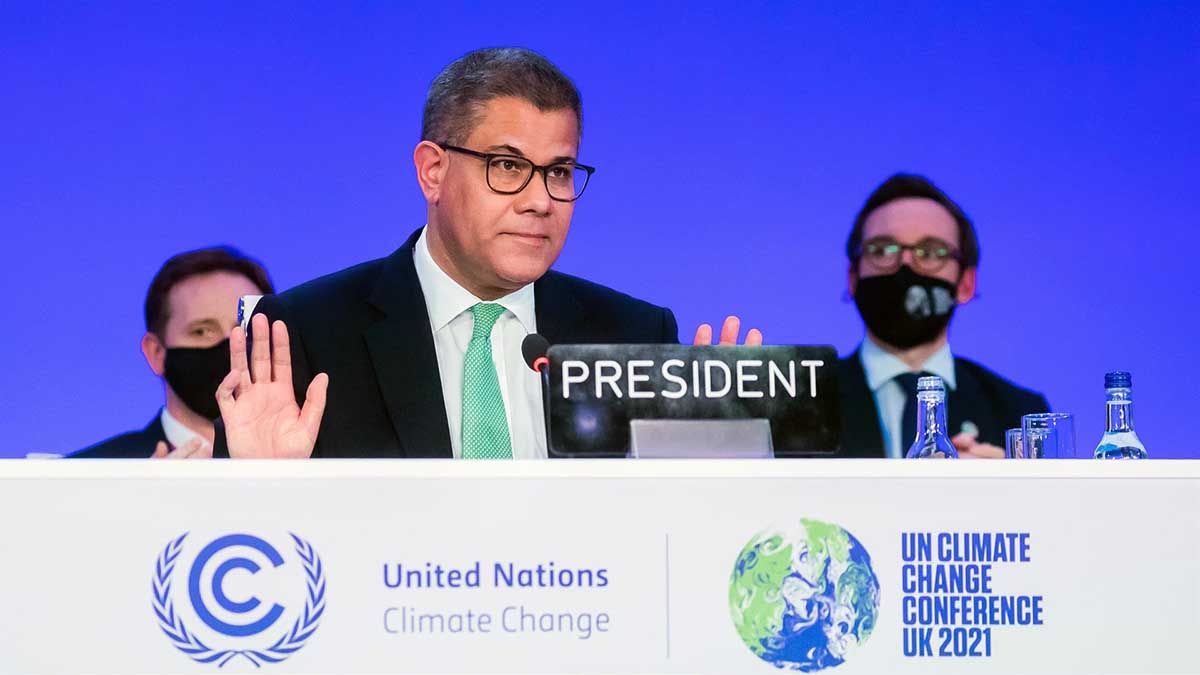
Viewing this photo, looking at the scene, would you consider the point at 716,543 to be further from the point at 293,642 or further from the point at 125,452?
the point at 125,452

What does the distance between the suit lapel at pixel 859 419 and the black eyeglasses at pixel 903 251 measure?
323 mm

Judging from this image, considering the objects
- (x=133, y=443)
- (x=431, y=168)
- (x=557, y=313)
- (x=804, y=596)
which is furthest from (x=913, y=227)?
(x=804, y=596)

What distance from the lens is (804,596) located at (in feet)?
4.36

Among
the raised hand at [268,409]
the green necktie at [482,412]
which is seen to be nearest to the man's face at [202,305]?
the green necktie at [482,412]

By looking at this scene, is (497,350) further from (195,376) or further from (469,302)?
(195,376)

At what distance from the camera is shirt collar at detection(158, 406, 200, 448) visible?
11.4 feet

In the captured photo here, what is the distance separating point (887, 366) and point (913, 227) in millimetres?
387

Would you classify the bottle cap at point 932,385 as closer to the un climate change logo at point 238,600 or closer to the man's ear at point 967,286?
the un climate change logo at point 238,600

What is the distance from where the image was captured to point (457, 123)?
254cm

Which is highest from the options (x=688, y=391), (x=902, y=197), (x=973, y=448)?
(x=902, y=197)

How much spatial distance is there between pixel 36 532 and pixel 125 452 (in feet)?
7.49

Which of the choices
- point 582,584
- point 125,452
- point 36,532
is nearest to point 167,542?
point 36,532

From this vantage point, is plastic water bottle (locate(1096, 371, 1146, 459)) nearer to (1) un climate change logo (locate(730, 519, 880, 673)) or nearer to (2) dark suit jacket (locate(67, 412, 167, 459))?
(1) un climate change logo (locate(730, 519, 880, 673))

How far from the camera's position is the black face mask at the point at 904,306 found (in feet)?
11.6
